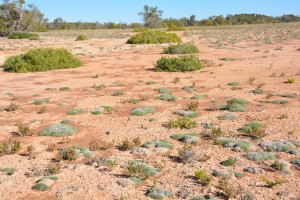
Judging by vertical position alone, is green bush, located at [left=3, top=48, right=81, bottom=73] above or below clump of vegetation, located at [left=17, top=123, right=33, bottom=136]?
above

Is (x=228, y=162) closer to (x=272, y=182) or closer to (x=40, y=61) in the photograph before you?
(x=272, y=182)

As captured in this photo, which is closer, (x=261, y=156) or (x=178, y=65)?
(x=261, y=156)

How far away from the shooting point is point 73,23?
136000 mm

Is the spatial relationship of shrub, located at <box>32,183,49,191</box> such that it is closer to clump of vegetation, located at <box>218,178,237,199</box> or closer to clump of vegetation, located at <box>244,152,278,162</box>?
clump of vegetation, located at <box>218,178,237,199</box>

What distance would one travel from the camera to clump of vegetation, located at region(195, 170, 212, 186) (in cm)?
780

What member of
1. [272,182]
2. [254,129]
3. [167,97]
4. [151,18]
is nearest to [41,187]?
[272,182]

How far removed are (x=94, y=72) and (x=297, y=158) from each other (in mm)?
17144

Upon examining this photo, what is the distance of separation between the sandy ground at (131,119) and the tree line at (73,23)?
46906 mm

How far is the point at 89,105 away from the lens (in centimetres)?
1501

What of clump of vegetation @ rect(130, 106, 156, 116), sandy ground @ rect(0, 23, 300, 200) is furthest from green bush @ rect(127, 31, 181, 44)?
clump of vegetation @ rect(130, 106, 156, 116)

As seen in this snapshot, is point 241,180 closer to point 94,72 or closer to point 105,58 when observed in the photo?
point 94,72

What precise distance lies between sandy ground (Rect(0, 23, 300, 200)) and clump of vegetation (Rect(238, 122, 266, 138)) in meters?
0.28

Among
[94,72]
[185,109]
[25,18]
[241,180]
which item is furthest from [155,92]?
[25,18]

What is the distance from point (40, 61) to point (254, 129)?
18.5 m
